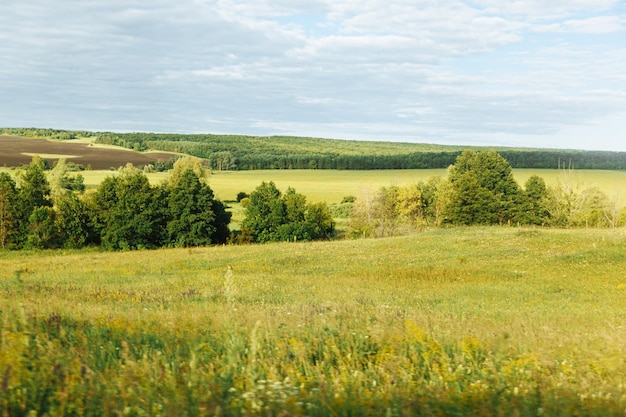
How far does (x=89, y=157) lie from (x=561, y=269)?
126 m

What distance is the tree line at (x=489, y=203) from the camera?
81.4m

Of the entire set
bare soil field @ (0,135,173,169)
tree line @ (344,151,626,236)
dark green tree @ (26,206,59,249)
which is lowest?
dark green tree @ (26,206,59,249)

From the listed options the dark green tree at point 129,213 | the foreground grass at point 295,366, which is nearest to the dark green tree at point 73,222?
the dark green tree at point 129,213

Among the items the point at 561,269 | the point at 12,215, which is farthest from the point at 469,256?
the point at 12,215

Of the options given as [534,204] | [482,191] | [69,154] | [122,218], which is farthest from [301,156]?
[122,218]

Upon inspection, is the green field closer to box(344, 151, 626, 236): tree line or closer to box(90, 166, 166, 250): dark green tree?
box(344, 151, 626, 236): tree line

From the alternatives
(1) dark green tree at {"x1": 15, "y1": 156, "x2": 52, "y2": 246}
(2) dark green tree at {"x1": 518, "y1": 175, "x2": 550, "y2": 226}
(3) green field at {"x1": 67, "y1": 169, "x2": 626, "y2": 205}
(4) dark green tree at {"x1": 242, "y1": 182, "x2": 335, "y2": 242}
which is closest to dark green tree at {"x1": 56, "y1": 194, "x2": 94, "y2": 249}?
(1) dark green tree at {"x1": 15, "y1": 156, "x2": 52, "y2": 246}

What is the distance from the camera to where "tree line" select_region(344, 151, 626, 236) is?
8144cm

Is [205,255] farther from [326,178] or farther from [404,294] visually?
[326,178]

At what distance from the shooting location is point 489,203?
81062 millimetres

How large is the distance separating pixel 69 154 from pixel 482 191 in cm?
9376

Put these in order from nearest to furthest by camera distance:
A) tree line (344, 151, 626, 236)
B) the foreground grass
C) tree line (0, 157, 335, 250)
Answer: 1. the foreground grass
2. tree line (0, 157, 335, 250)
3. tree line (344, 151, 626, 236)

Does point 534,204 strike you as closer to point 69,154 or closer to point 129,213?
point 129,213

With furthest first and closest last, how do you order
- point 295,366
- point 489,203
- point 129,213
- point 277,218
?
point 489,203
point 277,218
point 129,213
point 295,366
